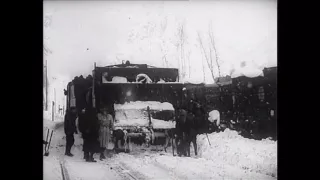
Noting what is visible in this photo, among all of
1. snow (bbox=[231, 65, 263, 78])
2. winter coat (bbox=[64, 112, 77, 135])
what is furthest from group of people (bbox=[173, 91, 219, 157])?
winter coat (bbox=[64, 112, 77, 135])

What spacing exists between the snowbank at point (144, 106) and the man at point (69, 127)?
0.52m

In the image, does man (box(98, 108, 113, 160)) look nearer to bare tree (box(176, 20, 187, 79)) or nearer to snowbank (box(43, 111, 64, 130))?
snowbank (box(43, 111, 64, 130))

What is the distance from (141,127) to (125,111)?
0.28 m

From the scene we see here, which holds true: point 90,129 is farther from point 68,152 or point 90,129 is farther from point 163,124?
point 163,124

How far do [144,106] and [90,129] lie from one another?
0.71 metres

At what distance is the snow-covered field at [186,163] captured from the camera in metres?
4.03

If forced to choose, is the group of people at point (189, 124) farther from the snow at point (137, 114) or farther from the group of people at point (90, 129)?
the group of people at point (90, 129)

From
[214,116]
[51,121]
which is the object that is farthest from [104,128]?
[214,116]

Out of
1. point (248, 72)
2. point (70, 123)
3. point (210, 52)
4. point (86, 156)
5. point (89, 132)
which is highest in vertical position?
point (210, 52)

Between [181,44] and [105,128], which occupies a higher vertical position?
[181,44]

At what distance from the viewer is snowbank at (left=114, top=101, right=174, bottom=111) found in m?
4.21

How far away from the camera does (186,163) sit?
4.11 m
